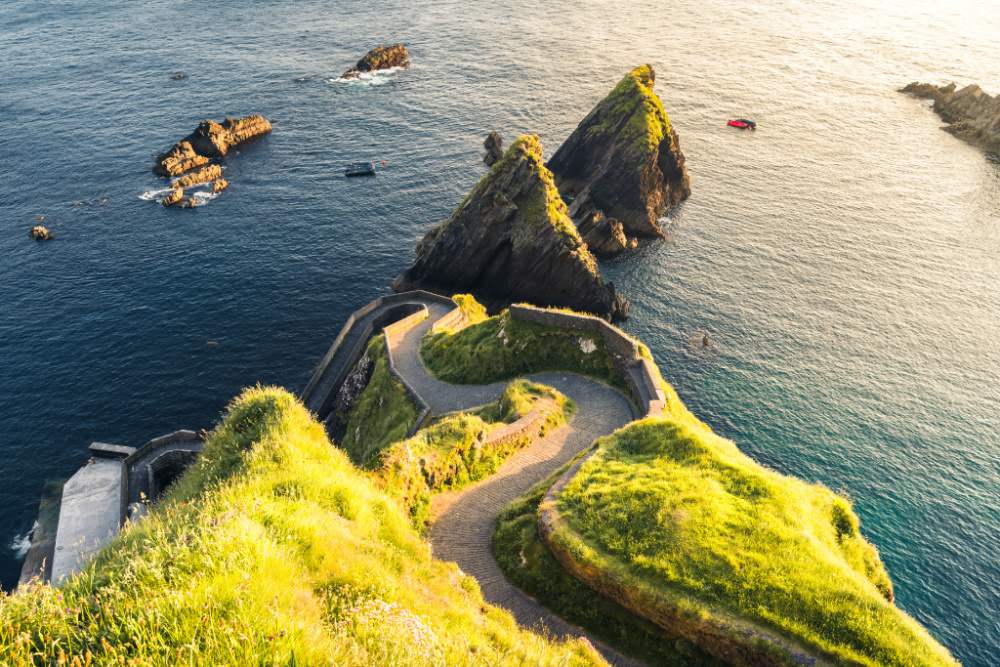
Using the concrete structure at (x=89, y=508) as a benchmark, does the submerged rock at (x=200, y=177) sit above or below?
above

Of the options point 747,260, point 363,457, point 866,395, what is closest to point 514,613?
point 363,457

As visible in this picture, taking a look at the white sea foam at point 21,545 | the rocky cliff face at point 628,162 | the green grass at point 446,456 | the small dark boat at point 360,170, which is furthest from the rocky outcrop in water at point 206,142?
the green grass at point 446,456

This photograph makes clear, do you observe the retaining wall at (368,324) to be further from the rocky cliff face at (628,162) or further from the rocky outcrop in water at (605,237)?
the rocky cliff face at (628,162)

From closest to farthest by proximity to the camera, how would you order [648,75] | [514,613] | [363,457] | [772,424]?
1. [514,613]
2. [363,457]
3. [772,424]
4. [648,75]

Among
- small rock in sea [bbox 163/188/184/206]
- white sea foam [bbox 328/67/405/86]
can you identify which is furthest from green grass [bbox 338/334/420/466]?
white sea foam [bbox 328/67/405/86]

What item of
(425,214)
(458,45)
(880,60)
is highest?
(880,60)

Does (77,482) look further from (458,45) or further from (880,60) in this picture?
(880,60)
